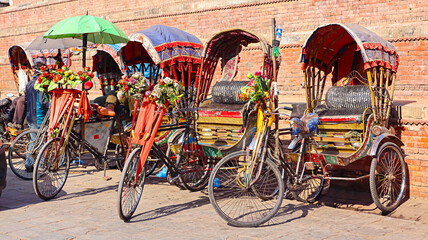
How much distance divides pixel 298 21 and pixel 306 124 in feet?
22.4

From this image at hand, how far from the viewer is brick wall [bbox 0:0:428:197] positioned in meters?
10.2

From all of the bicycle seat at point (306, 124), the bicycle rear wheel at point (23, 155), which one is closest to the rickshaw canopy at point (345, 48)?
the bicycle seat at point (306, 124)

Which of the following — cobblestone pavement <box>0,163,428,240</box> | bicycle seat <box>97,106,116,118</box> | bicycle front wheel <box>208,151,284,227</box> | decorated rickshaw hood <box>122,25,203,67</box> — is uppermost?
decorated rickshaw hood <box>122,25,203,67</box>

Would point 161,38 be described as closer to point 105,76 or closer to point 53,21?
point 105,76

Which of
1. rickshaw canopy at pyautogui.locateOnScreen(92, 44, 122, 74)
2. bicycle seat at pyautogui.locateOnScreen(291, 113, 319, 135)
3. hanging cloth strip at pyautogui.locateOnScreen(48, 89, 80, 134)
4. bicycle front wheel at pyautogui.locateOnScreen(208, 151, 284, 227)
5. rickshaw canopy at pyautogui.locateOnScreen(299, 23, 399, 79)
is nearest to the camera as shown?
bicycle front wheel at pyautogui.locateOnScreen(208, 151, 284, 227)

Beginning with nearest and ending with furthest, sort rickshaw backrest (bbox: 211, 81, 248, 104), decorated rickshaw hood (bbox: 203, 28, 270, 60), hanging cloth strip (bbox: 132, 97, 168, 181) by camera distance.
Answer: hanging cloth strip (bbox: 132, 97, 168, 181) < rickshaw backrest (bbox: 211, 81, 248, 104) < decorated rickshaw hood (bbox: 203, 28, 270, 60)

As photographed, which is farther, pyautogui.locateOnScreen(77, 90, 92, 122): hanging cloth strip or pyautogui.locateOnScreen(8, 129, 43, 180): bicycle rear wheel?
pyautogui.locateOnScreen(8, 129, 43, 180): bicycle rear wheel

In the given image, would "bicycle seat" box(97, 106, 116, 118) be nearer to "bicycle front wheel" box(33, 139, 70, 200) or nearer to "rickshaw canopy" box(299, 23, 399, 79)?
"bicycle front wheel" box(33, 139, 70, 200)

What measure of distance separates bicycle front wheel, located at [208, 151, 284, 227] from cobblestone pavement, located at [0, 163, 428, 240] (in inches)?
5.9

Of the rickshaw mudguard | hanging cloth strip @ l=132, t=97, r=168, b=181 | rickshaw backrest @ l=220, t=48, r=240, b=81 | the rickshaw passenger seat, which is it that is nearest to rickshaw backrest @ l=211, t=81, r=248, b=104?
rickshaw backrest @ l=220, t=48, r=240, b=81

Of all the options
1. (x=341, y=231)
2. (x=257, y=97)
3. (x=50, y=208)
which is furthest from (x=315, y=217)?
(x=50, y=208)

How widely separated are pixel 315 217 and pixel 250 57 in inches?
305

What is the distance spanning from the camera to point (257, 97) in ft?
19.5

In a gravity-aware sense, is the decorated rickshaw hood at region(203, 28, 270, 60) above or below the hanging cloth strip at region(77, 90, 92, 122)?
above
